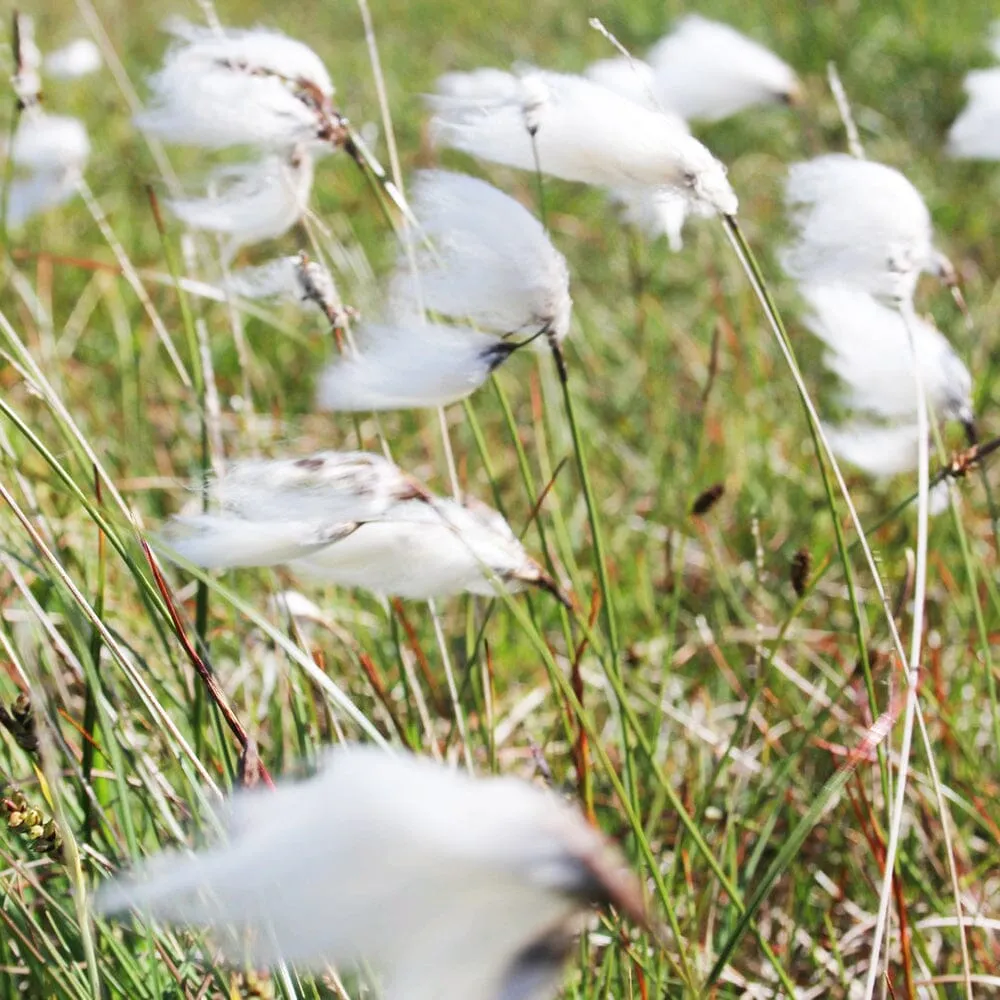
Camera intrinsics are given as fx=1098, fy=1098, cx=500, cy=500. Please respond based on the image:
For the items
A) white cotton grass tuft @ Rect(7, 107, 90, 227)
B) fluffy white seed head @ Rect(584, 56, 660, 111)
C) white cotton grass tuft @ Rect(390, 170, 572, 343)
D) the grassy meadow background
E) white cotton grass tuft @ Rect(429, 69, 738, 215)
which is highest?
white cotton grass tuft @ Rect(7, 107, 90, 227)

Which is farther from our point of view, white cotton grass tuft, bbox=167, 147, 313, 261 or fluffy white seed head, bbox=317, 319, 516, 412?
white cotton grass tuft, bbox=167, 147, 313, 261

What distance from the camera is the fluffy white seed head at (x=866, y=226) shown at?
3.24ft

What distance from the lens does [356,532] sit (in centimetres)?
80

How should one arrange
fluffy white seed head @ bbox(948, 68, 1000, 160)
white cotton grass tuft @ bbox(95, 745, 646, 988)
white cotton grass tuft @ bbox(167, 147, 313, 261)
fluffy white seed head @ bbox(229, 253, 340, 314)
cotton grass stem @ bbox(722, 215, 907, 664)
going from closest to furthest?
white cotton grass tuft @ bbox(95, 745, 646, 988) → cotton grass stem @ bbox(722, 215, 907, 664) → fluffy white seed head @ bbox(229, 253, 340, 314) → white cotton grass tuft @ bbox(167, 147, 313, 261) → fluffy white seed head @ bbox(948, 68, 1000, 160)

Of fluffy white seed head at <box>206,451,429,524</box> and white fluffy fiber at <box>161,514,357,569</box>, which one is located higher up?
fluffy white seed head at <box>206,451,429,524</box>

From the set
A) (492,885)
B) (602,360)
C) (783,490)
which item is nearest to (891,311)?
(783,490)

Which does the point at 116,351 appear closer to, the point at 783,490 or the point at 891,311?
the point at 783,490

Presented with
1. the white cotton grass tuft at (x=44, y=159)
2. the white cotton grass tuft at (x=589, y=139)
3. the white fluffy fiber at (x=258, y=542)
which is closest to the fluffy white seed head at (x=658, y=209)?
the white cotton grass tuft at (x=589, y=139)

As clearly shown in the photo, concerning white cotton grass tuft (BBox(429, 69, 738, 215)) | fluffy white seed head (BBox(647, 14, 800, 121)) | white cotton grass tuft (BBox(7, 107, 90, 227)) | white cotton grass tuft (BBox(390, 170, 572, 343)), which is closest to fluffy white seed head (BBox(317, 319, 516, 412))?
white cotton grass tuft (BBox(390, 170, 572, 343))

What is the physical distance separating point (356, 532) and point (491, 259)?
22cm

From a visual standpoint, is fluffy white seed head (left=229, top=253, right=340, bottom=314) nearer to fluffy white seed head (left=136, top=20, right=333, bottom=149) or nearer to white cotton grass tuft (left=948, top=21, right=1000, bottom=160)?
fluffy white seed head (left=136, top=20, right=333, bottom=149)

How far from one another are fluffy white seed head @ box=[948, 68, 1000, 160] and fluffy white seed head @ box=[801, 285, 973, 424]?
39cm

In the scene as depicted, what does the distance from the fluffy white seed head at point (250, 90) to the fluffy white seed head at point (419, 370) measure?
1.11ft

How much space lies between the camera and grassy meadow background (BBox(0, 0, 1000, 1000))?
94 cm
